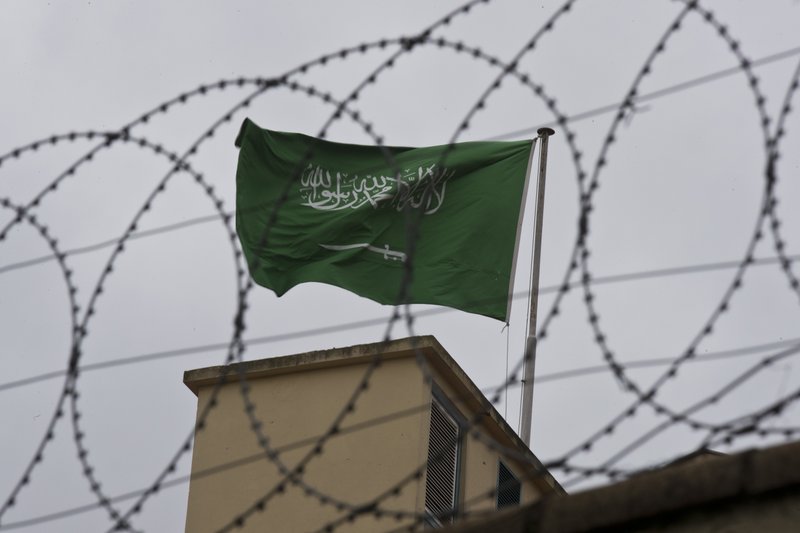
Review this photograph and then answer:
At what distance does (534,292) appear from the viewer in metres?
16.1

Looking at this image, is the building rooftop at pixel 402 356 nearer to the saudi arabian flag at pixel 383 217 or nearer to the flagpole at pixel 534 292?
the flagpole at pixel 534 292

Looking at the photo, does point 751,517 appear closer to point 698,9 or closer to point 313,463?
point 698,9

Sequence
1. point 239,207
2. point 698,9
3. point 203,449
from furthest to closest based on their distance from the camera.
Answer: point 203,449 < point 239,207 < point 698,9

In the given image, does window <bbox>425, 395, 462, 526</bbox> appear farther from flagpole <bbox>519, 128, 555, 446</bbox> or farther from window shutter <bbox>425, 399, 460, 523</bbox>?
flagpole <bbox>519, 128, 555, 446</bbox>

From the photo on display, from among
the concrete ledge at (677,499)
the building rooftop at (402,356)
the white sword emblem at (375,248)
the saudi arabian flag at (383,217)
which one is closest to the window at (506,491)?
the building rooftop at (402,356)

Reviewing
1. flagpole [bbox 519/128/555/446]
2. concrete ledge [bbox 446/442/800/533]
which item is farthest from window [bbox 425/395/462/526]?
concrete ledge [bbox 446/442/800/533]

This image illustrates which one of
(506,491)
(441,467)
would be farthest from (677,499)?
(506,491)

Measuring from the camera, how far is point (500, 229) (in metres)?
13.6

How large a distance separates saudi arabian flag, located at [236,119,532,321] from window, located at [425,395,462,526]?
157cm

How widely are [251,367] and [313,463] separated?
3.68ft

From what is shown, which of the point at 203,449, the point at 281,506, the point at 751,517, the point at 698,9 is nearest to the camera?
the point at 751,517

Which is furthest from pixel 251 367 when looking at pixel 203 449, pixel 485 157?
pixel 485 157

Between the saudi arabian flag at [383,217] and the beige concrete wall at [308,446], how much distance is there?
1.37m

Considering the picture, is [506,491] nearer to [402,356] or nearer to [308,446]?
[402,356]
